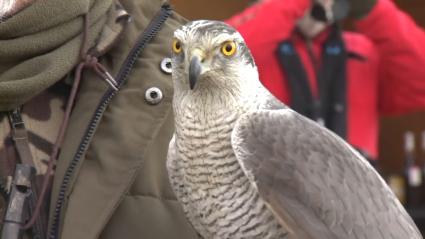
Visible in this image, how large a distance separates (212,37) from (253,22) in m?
1.14

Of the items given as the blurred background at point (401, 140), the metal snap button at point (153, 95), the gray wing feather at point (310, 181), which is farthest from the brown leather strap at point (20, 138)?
the blurred background at point (401, 140)

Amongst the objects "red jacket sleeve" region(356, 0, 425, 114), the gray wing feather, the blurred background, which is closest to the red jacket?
"red jacket sleeve" region(356, 0, 425, 114)

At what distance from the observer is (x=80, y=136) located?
1.05m

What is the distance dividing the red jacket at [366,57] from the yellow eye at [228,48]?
1068mm

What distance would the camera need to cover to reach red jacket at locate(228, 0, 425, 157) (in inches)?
82.8

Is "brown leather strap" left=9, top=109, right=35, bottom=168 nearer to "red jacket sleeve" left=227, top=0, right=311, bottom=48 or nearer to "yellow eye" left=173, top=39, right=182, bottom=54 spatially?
"yellow eye" left=173, top=39, right=182, bottom=54

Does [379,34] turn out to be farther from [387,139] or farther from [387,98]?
[387,139]

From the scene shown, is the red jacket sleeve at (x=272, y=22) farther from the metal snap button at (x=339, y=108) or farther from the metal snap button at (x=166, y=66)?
the metal snap button at (x=166, y=66)

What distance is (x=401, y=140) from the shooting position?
3795 mm

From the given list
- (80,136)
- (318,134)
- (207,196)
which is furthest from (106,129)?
(318,134)

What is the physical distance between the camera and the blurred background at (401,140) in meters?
3.17

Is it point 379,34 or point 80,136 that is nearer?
point 80,136

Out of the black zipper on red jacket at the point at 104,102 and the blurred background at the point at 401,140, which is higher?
the black zipper on red jacket at the point at 104,102

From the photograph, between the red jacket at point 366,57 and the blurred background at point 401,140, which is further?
the blurred background at point 401,140
